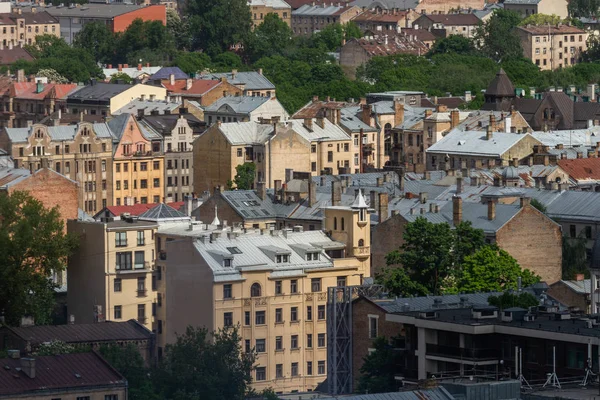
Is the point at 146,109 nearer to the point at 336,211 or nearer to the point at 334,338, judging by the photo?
the point at 336,211

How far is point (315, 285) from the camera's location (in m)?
96.3

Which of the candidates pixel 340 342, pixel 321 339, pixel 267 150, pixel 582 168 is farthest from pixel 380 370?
pixel 267 150

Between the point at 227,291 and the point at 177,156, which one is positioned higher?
the point at 177,156

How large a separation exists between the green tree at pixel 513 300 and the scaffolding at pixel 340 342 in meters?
6.10

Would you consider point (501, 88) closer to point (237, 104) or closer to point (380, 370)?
point (237, 104)

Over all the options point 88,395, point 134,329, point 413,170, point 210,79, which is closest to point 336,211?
point 134,329

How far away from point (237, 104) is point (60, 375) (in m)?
84.8

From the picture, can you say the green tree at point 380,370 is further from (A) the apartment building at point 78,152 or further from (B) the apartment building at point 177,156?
(B) the apartment building at point 177,156

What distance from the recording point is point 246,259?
95.0 meters

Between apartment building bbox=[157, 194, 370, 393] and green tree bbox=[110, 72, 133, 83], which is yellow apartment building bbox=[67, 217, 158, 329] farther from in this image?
green tree bbox=[110, 72, 133, 83]

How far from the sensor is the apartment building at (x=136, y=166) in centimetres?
14212

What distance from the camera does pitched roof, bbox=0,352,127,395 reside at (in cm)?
7894

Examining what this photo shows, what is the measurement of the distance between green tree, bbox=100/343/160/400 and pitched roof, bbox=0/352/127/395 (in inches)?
46.2

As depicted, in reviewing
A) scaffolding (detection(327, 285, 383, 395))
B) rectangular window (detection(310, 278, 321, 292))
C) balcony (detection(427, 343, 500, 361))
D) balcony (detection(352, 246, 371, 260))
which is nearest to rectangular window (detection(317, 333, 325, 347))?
rectangular window (detection(310, 278, 321, 292))
